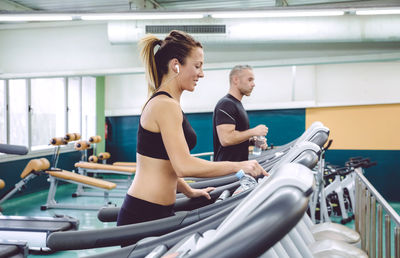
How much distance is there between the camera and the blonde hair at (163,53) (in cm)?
169

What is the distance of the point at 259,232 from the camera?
0.52 m

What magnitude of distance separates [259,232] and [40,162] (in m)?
5.49

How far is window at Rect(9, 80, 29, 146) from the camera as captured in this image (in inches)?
266

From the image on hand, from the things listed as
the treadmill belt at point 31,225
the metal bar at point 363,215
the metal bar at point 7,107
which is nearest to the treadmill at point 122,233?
the metal bar at point 363,215

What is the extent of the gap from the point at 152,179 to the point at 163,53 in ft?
1.87

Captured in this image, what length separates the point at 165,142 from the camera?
150 centimetres

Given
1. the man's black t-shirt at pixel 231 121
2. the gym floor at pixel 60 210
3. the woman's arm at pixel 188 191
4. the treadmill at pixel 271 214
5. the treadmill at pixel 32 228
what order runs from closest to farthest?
the treadmill at pixel 271 214 < the woman's arm at pixel 188 191 < the man's black t-shirt at pixel 231 121 < the treadmill at pixel 32 228 < the gym floor at pixel 60 210

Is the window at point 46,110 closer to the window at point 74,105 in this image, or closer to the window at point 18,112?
the window at point 18,112

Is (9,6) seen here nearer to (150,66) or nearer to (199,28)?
(199,28)

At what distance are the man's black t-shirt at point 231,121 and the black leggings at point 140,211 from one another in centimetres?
134

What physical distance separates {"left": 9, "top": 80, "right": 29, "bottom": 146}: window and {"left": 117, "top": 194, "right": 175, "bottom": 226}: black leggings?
5.87 m

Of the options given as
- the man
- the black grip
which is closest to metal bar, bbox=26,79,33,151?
the man

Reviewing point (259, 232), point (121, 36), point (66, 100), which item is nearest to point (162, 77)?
point (259, 232)

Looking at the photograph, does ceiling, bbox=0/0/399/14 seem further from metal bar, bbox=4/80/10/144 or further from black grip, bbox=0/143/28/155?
black grip, bbox=0/143/28/155
